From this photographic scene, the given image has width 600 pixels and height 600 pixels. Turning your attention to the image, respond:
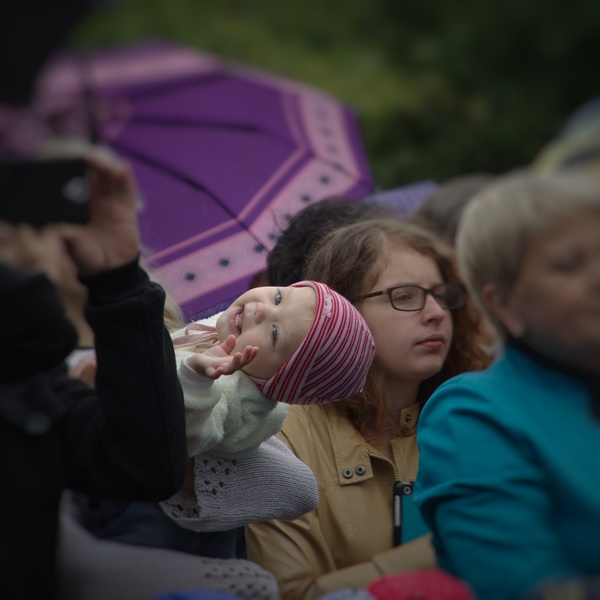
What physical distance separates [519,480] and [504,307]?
0.29 metres

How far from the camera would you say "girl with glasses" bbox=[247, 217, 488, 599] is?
6.30 ft

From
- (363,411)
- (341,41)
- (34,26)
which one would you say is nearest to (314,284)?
(363,411)

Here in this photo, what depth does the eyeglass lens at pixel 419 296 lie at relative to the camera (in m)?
1.99

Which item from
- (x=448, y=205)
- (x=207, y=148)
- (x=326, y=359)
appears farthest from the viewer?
(x=448, y=205)

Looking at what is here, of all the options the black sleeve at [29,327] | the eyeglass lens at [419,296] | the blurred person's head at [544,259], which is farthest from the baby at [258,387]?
the blurred person's head at [544,259]

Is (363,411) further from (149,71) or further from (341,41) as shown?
(341,41)

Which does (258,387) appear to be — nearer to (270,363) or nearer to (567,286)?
(270,363)

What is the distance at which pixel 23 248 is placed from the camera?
1308mm

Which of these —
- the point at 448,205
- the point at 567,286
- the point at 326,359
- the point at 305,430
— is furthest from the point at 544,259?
the point at 448,205

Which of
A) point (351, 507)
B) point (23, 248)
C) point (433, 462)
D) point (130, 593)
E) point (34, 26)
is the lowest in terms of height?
point (351, 507)

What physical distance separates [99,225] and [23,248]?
0.43ft

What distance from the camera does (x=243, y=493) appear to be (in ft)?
5.90

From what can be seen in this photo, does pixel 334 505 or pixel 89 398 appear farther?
pixel 334 505

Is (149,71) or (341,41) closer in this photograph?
(149,71)
